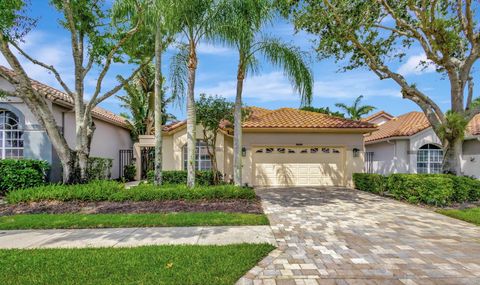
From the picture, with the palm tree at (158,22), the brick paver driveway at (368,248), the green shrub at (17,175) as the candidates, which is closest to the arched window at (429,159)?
the brick paver driveway at (368,248)

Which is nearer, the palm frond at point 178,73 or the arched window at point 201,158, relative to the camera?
the palm frond at point 178,73

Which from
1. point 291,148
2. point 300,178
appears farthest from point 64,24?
point 300,178

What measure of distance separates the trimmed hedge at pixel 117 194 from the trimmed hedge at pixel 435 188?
19.9 ft

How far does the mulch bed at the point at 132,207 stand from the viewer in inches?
330

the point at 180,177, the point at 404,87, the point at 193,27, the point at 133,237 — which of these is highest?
the point at 193,27

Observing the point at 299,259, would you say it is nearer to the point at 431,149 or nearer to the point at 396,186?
the point at 396,186

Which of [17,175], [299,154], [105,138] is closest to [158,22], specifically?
[17,175]

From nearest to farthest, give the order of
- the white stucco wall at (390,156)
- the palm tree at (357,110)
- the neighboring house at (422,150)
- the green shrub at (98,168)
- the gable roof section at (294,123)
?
the green shrub at (98,168) < the gable roof section at (294,123) < the neighboring house at (422,150) < the white stucco wall at (390,156) < the palm tree at (357,110)

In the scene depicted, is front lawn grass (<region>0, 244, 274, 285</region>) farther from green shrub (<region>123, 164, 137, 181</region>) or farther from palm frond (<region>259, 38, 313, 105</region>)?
green shrub (<region>123, 164, 137, 181</region>)

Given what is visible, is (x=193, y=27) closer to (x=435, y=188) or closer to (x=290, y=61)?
(x=290, y=61)

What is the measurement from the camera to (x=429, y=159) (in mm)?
16109

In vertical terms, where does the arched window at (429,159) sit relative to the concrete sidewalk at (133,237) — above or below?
above

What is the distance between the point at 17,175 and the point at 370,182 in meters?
15.9

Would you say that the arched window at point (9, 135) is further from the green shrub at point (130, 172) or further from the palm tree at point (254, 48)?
the palm tree at point (254, 48)
